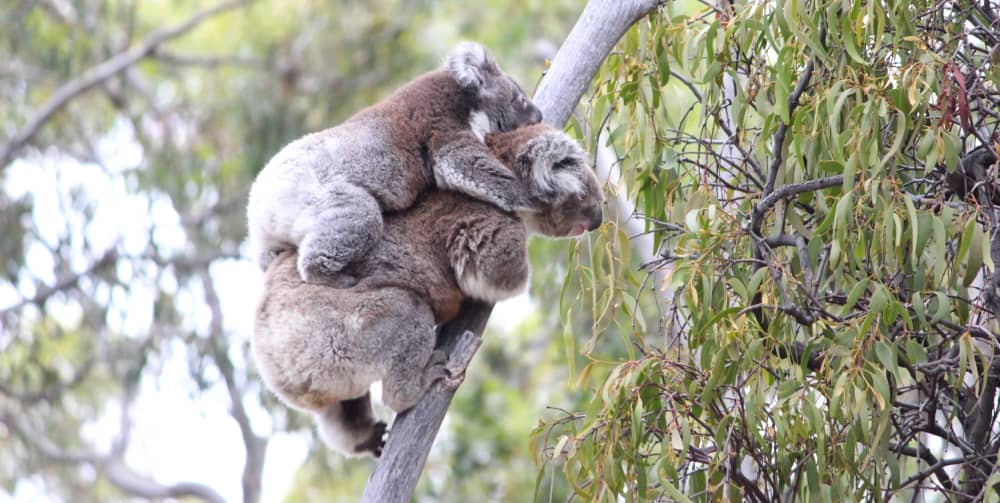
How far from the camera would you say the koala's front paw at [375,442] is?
3799mm

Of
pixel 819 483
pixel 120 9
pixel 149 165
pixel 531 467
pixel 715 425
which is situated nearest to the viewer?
pixel 819 483

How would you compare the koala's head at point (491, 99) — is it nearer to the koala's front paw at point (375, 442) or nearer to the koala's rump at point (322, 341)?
the koala's rump at point (322, 341)

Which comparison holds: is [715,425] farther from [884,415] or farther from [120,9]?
[120,9]

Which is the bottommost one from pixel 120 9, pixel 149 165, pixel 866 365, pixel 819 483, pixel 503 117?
pixel 819 483

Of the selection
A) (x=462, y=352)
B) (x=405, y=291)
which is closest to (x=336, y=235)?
(x=405, y=291)

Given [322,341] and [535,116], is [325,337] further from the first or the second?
[535,116]

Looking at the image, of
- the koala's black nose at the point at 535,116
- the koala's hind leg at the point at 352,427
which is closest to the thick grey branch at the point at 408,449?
the koala's hind leg at the point at 352,427

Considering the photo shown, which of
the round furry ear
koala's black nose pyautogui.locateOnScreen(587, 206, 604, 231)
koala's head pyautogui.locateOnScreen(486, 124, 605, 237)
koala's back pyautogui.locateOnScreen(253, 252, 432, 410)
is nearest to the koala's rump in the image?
koala's back pyautogui.locateOnScreen(253, 252, 432, 410)

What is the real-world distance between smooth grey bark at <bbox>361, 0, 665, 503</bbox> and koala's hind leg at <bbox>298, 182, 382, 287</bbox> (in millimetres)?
417

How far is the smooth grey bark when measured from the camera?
3.23 meters

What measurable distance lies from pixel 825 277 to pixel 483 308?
1082 millimetres

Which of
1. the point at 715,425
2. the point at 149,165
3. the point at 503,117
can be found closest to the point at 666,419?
the point at 715,425

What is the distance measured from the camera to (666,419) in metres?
3.22

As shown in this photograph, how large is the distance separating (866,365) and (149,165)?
26.4 feet
